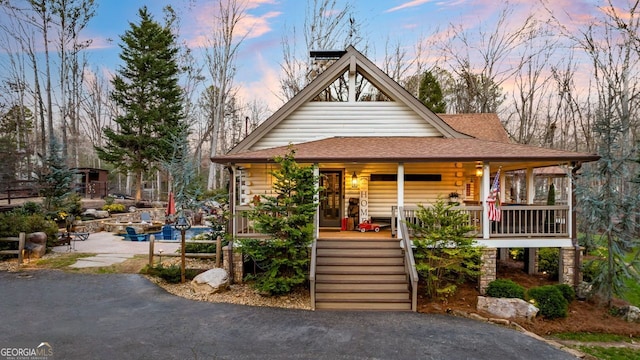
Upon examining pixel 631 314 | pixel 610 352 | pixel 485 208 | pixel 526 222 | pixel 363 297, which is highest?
pixel 485 208

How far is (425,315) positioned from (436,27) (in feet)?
79.1

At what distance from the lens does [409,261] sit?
8781 millimetres

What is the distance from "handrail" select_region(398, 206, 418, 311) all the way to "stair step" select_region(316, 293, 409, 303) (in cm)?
24

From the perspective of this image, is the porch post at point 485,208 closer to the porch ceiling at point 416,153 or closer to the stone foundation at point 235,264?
the porch ceiling at point 416,153

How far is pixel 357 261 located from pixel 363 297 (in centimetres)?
119

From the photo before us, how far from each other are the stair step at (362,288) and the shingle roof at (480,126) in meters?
8.53

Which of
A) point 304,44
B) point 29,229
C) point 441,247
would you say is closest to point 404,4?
point 304,44

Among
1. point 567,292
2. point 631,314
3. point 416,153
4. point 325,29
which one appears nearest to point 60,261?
point 416,153

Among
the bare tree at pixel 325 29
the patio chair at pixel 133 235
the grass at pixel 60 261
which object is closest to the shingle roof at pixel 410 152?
A: the grass at pixel 60 261

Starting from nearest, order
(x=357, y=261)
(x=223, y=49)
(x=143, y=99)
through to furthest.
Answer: (x=357, y=261)
(x=223, y=49)
(x=143, y=99)

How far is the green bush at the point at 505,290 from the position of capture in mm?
8789

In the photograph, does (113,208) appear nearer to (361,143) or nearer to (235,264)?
(235,264)

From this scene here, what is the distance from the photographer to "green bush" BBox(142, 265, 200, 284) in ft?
32.3

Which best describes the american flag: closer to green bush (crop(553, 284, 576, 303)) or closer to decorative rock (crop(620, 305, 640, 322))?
green bush (crop(553, 284, 576, 303))
